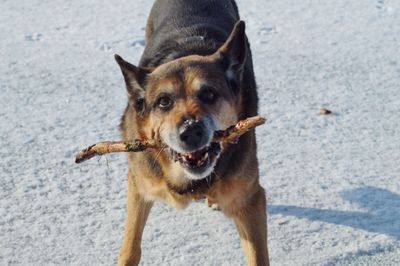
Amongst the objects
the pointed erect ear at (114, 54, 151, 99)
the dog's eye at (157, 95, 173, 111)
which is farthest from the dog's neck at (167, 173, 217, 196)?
the pointed erect ear at (114, 54, 151, 99)

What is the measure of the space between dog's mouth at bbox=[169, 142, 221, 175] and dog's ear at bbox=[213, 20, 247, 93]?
54 cm

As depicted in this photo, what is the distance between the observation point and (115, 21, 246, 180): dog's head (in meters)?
3.65

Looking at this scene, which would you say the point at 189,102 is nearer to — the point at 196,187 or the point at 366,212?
the point at 196,187

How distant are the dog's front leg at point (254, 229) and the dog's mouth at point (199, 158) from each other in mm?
509

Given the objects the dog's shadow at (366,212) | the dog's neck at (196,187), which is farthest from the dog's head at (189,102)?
the dog's shadow at (366,212)

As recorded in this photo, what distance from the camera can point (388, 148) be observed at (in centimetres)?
561

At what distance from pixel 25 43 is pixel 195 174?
16.5ft

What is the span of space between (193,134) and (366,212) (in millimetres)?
1878

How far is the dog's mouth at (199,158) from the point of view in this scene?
369 cm

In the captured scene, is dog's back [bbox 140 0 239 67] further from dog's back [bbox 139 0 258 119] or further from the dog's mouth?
the dog's mouth

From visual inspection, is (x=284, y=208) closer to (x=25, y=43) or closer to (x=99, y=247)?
(x=99, y=247)

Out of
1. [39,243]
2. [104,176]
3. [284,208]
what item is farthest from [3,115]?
[284,208]

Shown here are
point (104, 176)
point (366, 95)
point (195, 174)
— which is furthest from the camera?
point (366, 95)

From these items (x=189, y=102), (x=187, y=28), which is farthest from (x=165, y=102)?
(x=187, y=28)
